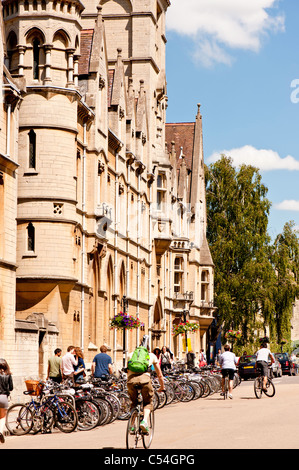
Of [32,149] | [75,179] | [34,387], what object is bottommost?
[34,387]

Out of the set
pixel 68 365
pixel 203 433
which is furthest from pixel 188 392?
pixel 203 433

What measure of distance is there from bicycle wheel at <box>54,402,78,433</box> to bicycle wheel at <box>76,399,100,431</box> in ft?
1.48

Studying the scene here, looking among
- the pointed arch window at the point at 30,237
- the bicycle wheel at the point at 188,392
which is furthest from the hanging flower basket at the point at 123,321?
the bicycle wheel at the point at 188,392

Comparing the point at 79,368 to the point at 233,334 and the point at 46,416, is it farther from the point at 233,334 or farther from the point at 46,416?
the point at 233,334

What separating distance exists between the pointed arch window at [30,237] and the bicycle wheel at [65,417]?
13.4m

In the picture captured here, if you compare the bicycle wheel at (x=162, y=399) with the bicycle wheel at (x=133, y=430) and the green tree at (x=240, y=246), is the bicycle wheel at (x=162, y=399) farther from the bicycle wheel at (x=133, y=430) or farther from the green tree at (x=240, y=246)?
the green tree at (x=240, y=246)

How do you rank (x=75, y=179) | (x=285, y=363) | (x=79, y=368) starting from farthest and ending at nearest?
(x=285, y=363)
(x=75, y=179)
(x=79, y=368)

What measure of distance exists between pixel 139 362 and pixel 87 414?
4.94 meters

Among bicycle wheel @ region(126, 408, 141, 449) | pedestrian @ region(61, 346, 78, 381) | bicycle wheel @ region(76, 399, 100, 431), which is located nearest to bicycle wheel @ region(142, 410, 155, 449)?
bicycle wheel @ region(126, 408, 141, 449)

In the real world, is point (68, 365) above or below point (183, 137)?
below

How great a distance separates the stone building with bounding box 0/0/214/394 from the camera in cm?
2631

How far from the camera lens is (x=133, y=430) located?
13.5 meters

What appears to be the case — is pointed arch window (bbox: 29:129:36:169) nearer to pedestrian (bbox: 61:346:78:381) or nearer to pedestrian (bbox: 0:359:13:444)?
pedestrian (bbox: 61:346:78:381)

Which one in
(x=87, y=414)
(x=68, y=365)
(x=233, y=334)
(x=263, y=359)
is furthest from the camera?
(x=233, y=334)
